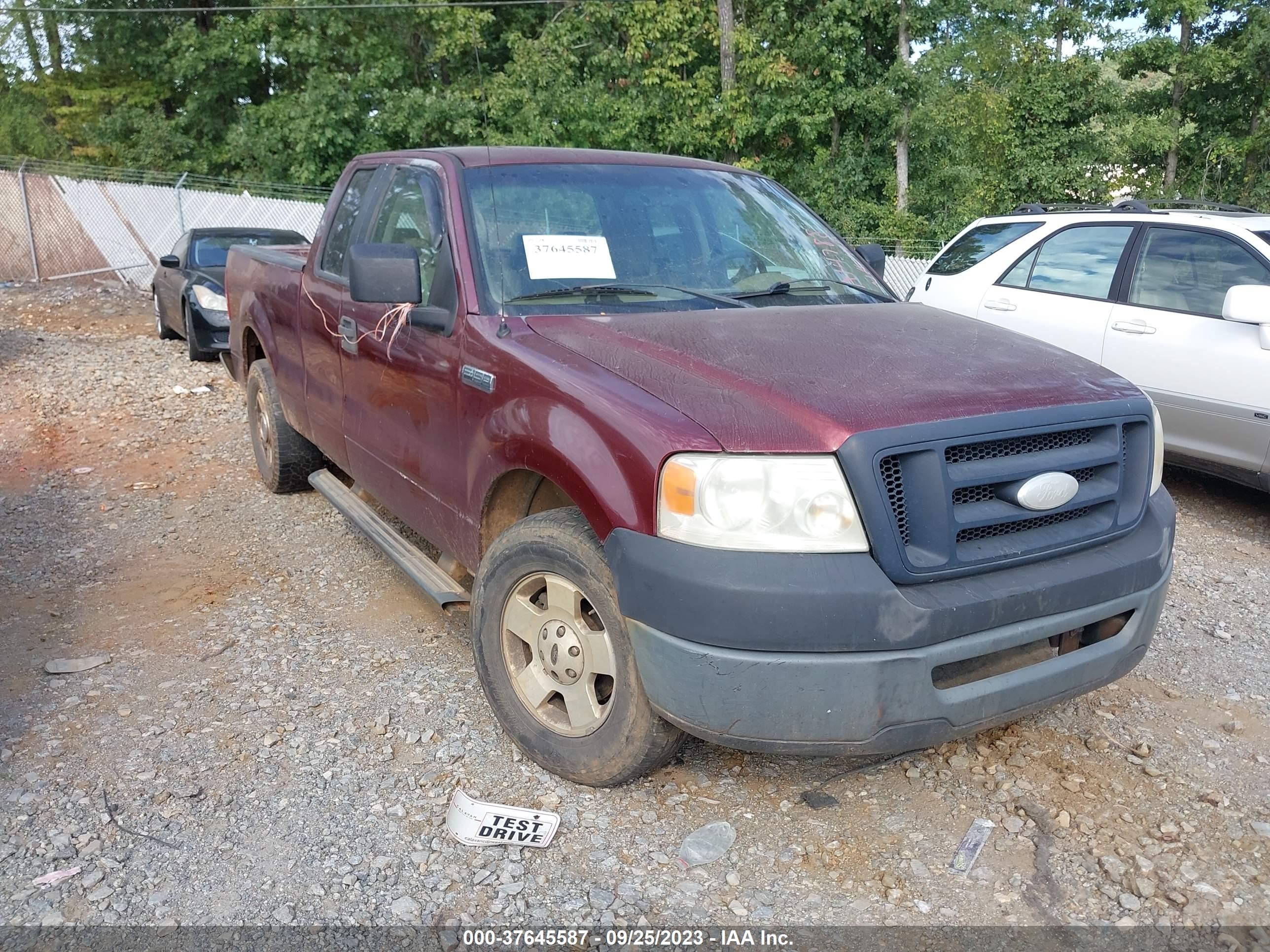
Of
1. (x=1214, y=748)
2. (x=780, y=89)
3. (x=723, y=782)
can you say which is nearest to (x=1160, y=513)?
(x=1214, y=748)

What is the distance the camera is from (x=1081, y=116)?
21.4 metres

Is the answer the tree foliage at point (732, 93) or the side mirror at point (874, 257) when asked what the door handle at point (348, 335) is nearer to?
the side mirror at point (874, 257)

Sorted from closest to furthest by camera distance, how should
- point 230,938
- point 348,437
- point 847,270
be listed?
point 230,938 → point 847,270 → point 348,437

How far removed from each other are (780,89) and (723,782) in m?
23.0

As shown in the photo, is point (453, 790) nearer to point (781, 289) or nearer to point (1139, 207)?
point (781, 289)

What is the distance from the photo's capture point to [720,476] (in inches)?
102

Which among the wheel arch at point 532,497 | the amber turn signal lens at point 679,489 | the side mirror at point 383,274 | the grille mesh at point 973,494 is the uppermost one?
the side mirror at point 383,274

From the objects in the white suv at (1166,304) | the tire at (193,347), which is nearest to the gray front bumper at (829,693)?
the white suv at (1166,304)

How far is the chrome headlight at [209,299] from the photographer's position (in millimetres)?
11250

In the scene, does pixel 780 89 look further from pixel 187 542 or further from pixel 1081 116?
pixel 187 542

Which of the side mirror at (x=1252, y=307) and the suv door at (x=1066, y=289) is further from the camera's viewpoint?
the suv door at (x=1066, y=289)

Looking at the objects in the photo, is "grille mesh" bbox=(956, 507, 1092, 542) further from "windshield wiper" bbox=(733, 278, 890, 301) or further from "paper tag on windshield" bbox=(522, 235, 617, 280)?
"paper tag on windshield" bbox=(522, 235, 617, 280)

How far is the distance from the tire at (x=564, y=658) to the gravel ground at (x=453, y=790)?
175 millimetres

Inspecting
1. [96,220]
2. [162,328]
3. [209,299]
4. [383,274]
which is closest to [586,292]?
[383,274]
